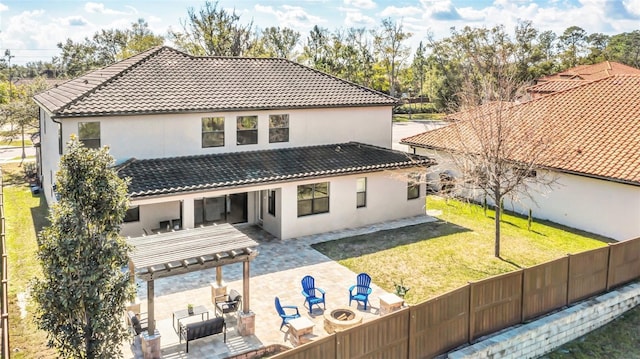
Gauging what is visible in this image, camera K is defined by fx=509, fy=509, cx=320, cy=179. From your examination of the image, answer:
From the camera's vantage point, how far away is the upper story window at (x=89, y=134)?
60.1 feet

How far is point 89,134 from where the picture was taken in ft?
60.6

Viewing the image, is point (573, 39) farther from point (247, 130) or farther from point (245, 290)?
point (245, 290)

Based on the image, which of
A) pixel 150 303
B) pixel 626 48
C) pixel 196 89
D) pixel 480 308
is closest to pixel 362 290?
pixel 480 308

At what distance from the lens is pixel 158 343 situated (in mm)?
11328

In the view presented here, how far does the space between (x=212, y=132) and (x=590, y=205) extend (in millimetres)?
15575

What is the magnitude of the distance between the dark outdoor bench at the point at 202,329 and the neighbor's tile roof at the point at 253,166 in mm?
6095

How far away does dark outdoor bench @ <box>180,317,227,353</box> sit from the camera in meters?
11.6

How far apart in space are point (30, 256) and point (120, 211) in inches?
428

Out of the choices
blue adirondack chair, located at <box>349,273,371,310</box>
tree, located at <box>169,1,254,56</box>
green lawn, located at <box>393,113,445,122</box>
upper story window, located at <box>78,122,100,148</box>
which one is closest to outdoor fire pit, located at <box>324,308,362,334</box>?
blue adirondack chair, located at <box>349,273,371,310</box>

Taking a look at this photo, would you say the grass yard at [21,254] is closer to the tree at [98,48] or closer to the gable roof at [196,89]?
the gable roof at [196,89]

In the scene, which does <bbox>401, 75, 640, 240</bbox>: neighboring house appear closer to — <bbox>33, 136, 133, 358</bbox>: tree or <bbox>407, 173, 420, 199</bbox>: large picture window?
<bbox>407, 173, 420, 199</bbox>: large picture window

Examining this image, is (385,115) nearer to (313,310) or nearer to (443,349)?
(313,310)

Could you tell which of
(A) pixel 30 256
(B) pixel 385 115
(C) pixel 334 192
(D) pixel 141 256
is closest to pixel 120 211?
(D) pixel 141 256

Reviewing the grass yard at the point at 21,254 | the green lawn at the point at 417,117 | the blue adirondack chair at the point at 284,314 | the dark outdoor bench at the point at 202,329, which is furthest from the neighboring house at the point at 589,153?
the green lawn at the point at 417,117
